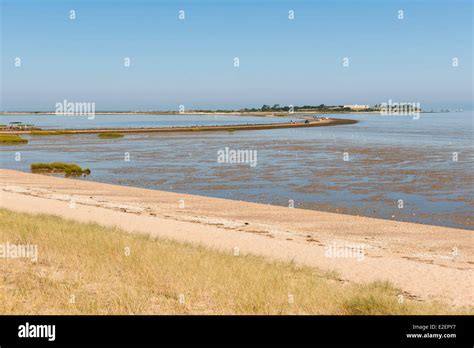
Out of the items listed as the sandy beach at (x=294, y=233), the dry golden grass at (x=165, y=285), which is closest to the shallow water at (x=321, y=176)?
the sandy beach at (x=294, y=233)

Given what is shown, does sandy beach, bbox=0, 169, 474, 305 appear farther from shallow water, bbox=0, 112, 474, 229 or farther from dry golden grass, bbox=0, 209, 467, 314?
shallow water, bbox=0, 112, 474, 229

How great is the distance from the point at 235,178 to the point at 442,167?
15.3 meters

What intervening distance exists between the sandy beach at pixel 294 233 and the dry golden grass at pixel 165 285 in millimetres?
1638

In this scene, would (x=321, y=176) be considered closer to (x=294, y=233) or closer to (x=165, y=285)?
(x=294, y=233)

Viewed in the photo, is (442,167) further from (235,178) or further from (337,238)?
(337,238)

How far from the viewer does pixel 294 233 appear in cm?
1947

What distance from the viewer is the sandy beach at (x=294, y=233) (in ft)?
45.4

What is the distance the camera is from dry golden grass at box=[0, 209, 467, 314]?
9617mm
